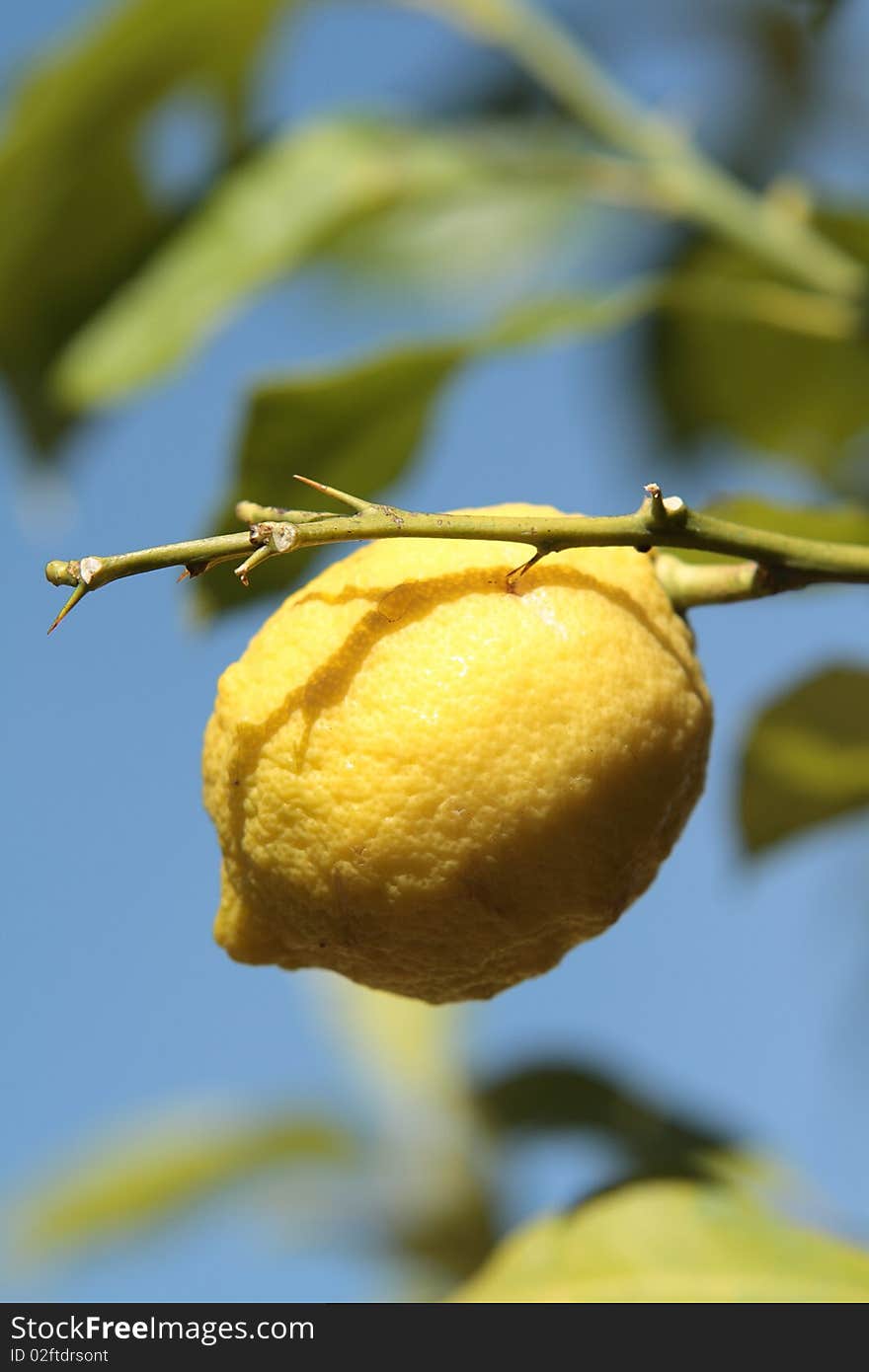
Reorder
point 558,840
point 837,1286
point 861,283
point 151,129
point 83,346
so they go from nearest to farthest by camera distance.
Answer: point 558,840, point 837,1286, point 861,283, point 83,346, point 151,129

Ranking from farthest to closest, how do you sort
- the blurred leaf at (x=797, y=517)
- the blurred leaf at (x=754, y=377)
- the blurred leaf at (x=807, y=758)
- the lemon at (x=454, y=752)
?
the blurred leaf at (x=754, y=377) < the blurred leaf at (x=807, y=758) < the blurred leaf at (x=797, y=517) < the lemon at (x=454, y=752)

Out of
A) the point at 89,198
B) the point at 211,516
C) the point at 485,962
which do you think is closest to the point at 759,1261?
the point at 485,962

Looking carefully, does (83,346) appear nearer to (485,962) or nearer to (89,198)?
(89,198)

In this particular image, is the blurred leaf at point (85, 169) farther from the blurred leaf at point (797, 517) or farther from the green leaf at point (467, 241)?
the blurred leaf at point (797, 517)

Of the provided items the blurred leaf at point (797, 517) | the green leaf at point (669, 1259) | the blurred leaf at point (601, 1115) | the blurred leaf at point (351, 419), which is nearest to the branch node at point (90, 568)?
the blurred leaf at point (351, 419)

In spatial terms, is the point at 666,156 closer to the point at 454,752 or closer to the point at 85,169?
the point at 85,169

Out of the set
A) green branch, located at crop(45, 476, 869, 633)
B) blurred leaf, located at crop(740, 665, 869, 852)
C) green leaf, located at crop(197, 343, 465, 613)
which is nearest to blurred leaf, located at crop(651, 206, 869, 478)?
blurred leaf, located at crop(740, 665, 869, 852)
